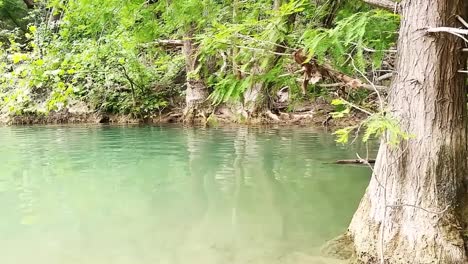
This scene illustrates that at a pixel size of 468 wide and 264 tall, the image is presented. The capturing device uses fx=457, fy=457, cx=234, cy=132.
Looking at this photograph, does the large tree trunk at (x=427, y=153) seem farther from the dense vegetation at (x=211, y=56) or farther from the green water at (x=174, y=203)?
the green water at (x=174, y=203)

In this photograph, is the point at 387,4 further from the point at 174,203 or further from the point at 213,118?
the point at 213,118

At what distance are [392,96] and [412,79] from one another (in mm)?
182

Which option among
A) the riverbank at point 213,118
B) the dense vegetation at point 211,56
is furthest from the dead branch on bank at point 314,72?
the riverbank at point 213,118

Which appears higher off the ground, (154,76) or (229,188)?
(154,76)

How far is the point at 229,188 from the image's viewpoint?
5094 millimetres

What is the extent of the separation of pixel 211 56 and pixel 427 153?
276 inches

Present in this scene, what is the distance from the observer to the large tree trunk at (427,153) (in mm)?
2775

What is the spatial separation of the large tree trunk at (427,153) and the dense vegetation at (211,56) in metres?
0.31

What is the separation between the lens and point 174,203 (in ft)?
14.7

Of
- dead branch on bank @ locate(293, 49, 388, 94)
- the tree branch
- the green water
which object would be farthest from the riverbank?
the tree branch

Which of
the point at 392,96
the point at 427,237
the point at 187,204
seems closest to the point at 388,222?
the point at 427,237

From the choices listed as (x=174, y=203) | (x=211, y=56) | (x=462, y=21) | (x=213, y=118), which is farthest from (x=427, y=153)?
(x=213, y=118)

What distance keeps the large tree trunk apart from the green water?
666 millimetres

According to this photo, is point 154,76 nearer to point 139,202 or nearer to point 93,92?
point 93,92
